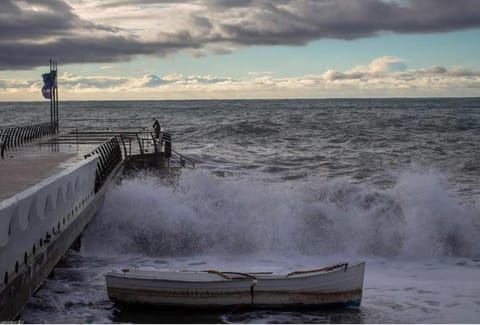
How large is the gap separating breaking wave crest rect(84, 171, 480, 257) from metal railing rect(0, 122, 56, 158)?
7.66 m

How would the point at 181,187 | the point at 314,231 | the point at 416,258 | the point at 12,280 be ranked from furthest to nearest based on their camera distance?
the point at 181,187
the point at 314,231
the point at 416,258
the point at 12,280

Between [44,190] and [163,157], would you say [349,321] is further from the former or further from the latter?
[163,157]

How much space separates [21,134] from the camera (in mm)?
37312

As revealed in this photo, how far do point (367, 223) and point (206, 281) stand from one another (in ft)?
33.1

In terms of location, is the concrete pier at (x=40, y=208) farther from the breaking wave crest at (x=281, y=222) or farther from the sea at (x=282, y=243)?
the breaking wave crest at (x=281, y=222)

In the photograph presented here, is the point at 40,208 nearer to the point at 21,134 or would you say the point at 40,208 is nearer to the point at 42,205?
the point at 42,205

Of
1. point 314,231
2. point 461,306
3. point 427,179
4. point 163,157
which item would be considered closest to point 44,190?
point 461,306

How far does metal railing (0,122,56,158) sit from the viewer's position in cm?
3294

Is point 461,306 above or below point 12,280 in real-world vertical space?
below

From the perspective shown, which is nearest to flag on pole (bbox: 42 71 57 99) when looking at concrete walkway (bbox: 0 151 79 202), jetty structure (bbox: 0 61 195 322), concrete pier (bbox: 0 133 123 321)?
jetty structure (bbox: 0 61 195 322)

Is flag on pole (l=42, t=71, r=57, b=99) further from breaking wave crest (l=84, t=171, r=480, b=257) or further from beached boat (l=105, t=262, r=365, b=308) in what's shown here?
beached boat (l=105, t=262, r=365, b=308)

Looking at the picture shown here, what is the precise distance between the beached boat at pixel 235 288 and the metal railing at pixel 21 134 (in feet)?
50.3

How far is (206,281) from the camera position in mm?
12898

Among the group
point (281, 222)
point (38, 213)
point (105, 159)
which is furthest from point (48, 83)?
point (38, 213)
